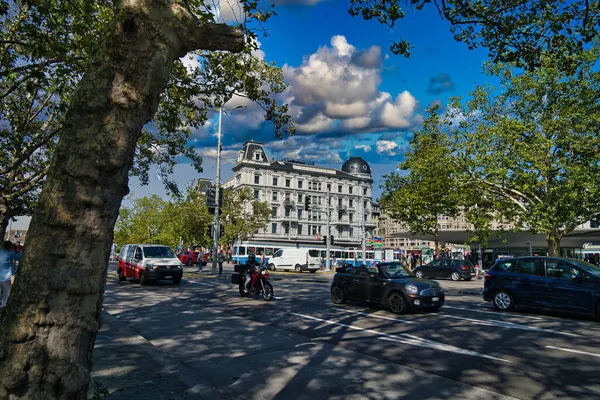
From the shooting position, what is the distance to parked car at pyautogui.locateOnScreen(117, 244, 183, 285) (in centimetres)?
1903

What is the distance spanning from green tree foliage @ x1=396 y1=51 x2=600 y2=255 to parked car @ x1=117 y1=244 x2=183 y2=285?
1678 cm

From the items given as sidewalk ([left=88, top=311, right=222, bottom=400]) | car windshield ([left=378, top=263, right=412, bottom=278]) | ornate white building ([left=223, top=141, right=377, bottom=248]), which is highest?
ornate white building ([left=223, top=141, right=377, bottom=248])

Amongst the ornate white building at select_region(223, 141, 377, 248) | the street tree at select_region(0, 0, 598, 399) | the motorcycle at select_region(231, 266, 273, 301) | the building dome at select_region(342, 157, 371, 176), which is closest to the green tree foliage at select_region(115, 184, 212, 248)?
the ornate white building at select_region(223, 141, 377, 248)

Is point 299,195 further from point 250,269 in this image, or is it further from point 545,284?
point 545,284

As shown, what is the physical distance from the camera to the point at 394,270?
12.7m

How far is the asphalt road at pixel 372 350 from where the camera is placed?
5297 mm

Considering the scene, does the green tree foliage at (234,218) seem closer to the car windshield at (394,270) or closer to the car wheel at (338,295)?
the car wheel at (338,295)

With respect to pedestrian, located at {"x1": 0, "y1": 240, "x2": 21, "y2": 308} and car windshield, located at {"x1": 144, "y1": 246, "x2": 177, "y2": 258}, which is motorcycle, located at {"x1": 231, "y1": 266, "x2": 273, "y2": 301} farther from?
pedestrian, located at {"x1": 0, "y1": 240, "x2": 21, "y2": 308}

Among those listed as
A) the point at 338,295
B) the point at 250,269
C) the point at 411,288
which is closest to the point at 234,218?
the point at 250,269

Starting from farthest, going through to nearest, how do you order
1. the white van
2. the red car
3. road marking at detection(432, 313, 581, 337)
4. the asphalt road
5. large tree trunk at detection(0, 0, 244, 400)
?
the red car, the white van, road marking at detection(432, 313, 581, 337), the asphalt road, large tree trunk at detection(0, 0, 244, 400)

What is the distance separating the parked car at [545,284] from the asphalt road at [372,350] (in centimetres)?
39

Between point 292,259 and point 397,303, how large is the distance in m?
29.7

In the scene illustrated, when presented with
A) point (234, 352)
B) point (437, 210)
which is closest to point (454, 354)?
point (234, 352)

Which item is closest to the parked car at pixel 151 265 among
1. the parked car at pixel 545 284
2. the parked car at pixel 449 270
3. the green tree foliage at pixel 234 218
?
the parked car at pixel 545 284
